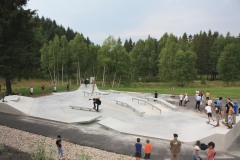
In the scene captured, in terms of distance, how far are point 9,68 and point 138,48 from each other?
158 ft

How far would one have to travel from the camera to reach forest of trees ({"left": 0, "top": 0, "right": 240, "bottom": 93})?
3200 cm

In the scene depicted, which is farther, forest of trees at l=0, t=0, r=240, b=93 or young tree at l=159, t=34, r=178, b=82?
young tree at l=159, t=34, r=178, b=82

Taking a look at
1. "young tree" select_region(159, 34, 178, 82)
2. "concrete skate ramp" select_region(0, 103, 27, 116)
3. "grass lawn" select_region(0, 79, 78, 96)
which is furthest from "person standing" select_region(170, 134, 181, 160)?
"young tree" select_region(159, 34, 178, 82)

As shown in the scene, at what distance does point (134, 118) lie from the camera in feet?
74.5

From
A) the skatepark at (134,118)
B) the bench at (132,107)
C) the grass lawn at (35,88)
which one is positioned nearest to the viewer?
the skatepark at (134,118)

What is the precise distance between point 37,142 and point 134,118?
30.9 ft

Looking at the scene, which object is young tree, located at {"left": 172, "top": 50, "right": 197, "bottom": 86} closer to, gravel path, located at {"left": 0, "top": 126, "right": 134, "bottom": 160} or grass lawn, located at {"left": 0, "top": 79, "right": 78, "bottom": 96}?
grass lawn, located at {"left": 0, "top": 79, "right": 78, "bottom": 96}

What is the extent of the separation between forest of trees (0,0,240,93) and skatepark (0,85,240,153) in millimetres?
6974

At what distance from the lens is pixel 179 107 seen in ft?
89.7

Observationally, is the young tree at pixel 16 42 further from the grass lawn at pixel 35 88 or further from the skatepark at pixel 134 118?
the skatepark at pixel 134 118

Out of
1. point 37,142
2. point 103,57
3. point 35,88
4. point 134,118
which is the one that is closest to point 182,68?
point 103,57

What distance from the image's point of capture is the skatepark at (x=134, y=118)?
17.6 m

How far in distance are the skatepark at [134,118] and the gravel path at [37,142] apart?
3816 mm

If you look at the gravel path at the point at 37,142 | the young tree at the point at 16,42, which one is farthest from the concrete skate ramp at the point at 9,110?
the young tree at the point at 16,42
